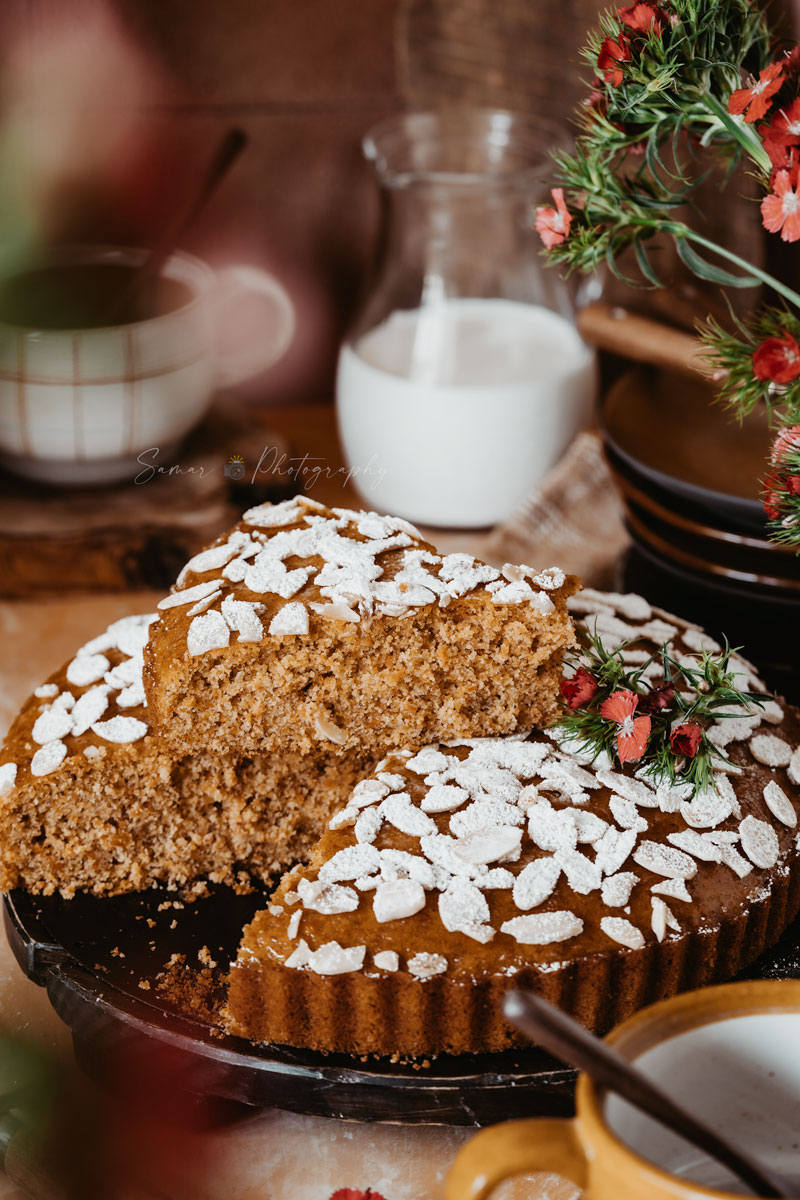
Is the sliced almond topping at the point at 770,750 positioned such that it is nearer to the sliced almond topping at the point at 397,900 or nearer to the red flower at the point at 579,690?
the red flower at the point at 579,690

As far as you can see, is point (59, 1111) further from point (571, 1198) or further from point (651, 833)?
point (651, 833)

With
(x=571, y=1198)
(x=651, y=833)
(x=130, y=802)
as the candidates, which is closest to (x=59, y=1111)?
(x=130, y=802)

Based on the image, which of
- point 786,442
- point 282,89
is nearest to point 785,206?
point 786,442

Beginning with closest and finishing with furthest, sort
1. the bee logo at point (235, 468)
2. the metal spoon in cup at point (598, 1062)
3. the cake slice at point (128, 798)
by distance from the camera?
1. the metal spoon in cup at point (598, 1062)
2. the cake slice at point (128, 798)
3. the bee logo at point (235, 468)

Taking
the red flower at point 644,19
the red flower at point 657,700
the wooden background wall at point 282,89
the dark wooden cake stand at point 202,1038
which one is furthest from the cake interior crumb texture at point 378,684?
the wooden background wall at point 282,89

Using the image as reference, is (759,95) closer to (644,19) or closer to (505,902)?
(644,19)

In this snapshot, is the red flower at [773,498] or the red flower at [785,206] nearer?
the red flower at [785,206]

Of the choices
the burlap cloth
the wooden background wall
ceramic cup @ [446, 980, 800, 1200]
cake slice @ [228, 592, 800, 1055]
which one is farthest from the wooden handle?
ceramic cup @ [446, 980, 800, 1200]
